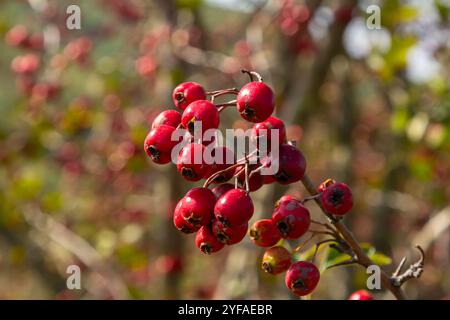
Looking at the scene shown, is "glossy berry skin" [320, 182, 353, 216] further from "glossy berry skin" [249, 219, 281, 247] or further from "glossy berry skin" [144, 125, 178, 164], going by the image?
"glossy berry skin" [144, 125, 178, 164]

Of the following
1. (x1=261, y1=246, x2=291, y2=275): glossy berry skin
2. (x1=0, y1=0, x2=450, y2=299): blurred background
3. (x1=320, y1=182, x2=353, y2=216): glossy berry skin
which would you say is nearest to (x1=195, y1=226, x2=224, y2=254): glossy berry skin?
(x1=261, y1=246, x2=291, y2=275): glossy berry skin

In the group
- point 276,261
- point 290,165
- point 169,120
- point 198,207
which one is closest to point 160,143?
point 169,120

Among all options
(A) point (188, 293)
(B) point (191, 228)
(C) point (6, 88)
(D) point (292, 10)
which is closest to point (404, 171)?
(D) point (292, 10)

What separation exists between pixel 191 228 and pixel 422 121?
2480 mm

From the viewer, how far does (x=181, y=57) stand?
4082 millimetres

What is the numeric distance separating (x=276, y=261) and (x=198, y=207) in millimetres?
331

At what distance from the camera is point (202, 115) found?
4.56 ft

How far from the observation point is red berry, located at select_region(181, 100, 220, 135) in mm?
1391

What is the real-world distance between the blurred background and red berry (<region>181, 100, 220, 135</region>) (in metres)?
1.71

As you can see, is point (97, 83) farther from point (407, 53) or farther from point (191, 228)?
point (191, 228)

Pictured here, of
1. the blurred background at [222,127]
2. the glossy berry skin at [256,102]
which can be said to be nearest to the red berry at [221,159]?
the glossy berry skin at [256,102]

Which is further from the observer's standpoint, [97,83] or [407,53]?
[97,83]
